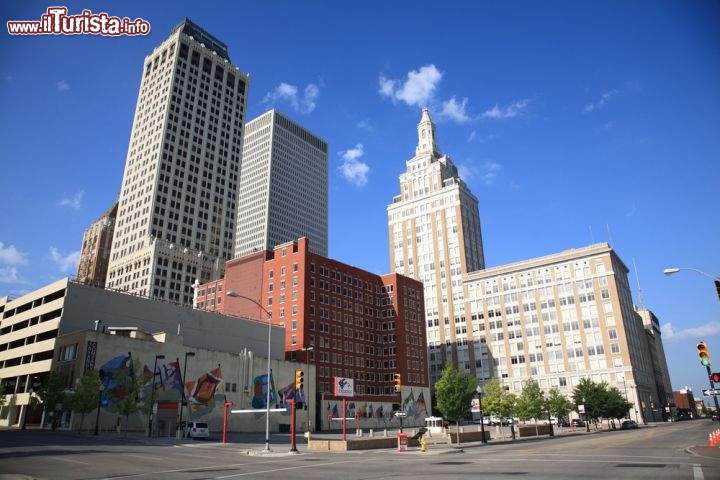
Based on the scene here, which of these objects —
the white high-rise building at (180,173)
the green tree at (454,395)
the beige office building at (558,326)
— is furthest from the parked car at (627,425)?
the white high-rise building at (180,173)

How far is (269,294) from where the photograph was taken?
10219cm

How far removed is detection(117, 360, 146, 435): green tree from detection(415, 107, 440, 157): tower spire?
140 metres

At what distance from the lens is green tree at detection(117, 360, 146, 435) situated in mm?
54781

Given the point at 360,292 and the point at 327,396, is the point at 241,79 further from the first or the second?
the point at 327,396

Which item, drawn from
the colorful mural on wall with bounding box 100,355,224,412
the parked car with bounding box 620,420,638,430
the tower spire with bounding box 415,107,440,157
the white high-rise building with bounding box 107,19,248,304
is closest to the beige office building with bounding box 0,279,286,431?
the colorful mural on wall with bounding box 100,355,224,412

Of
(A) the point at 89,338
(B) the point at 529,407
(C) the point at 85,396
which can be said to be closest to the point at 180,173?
(A) the point at 89,338

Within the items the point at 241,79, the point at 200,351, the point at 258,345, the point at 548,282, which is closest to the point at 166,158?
the point at 241,79

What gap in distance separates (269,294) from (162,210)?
216ft

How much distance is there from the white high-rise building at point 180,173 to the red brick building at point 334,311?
23514 millimetres

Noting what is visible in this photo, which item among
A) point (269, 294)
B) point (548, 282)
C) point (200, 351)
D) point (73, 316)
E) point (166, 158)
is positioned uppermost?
point (166, 158)

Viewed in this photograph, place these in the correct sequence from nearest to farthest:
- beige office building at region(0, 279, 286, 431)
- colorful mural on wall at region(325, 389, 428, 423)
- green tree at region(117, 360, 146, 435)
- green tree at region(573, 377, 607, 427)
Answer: green tree at region(117, 360, 146, 435), beige office building at region(0, 279, 286, 431), green tree at region(573, 377, 607, 427), colorful mural on wall at region(325, 389, 428, 423)

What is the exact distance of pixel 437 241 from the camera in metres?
158

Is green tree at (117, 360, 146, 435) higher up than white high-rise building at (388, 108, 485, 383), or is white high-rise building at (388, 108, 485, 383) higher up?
white high-rise building at (388, 108, 485, 383)

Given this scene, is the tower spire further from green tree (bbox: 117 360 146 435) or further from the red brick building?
green tree (bbox: 117 360 146 435)
